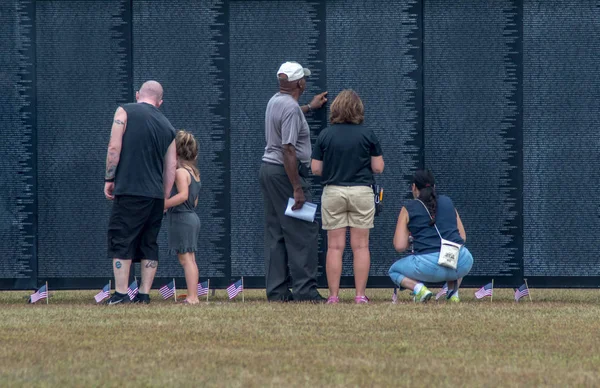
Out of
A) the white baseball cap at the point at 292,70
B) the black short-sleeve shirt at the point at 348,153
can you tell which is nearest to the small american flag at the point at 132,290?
the black short-sleeve shirt at the point at 348,153

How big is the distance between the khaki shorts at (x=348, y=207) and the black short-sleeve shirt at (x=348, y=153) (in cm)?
6

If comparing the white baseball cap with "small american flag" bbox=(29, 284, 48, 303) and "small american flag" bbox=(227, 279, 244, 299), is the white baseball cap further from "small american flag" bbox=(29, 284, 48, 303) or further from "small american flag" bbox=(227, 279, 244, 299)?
"small american flag" bbox=(29, 284, 48, 303)

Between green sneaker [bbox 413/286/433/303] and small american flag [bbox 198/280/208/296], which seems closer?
green sneaker [bbox 413/286/433/303]

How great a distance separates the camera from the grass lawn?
563cm

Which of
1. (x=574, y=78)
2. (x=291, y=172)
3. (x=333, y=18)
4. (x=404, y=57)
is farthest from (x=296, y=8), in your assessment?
(x=574, y=78)

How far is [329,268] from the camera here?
10.1m

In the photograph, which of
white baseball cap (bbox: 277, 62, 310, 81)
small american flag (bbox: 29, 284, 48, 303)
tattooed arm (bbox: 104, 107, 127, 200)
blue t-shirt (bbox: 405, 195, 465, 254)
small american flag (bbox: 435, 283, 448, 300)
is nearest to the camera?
tattooed arm (bbox: 104, 107, 127, 200)

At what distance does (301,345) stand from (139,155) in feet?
11.3

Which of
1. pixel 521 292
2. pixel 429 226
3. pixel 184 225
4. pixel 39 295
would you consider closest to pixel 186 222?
pixel 184 225

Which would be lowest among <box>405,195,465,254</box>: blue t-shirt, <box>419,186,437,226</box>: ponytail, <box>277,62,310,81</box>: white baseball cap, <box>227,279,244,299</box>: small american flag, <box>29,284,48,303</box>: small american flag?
<box>29,284,48,303</box>: small american flag

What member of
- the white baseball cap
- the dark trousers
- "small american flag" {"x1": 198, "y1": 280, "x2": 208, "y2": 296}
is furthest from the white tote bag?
"small american flag" {"x1": 198, "y1": 280, "x2": 208, "y2": 296}

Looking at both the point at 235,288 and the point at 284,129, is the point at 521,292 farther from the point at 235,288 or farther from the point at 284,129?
the point at 284,129

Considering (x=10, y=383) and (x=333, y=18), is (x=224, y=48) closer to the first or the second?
(x=333, y=18)

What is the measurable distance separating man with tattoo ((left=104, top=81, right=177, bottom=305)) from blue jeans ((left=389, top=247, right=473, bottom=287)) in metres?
2.17
